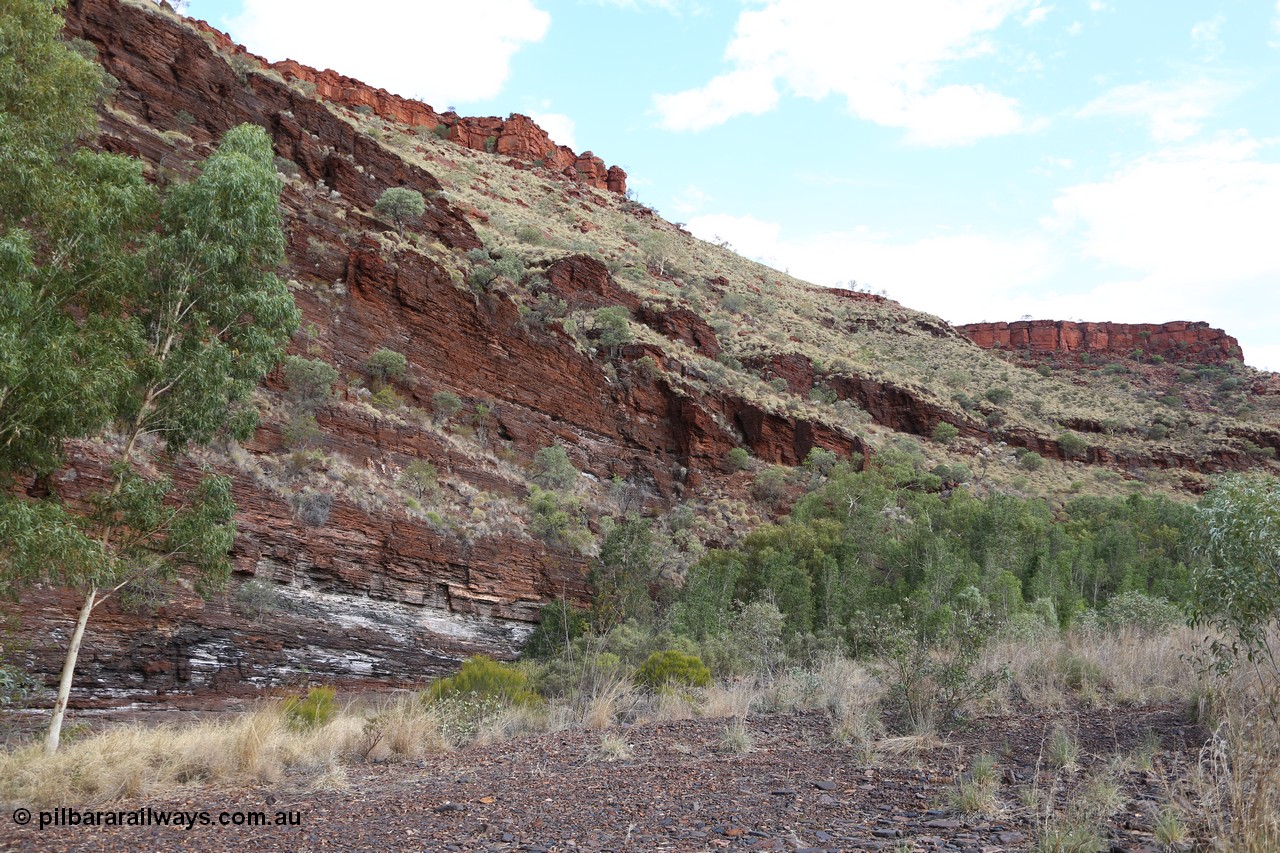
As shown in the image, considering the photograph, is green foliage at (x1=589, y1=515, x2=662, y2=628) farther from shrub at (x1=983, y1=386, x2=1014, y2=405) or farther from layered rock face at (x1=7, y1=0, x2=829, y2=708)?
shrub at (x1=983, y1=386, x2=1014, y2=405)

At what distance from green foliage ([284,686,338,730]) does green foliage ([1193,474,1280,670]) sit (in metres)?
9.55

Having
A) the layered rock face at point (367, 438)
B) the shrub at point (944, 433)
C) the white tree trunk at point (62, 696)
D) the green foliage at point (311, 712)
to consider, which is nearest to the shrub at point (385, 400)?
the layered rock face at point (367, 438)

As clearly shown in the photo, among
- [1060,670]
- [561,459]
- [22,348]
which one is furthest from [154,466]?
[1060,670]

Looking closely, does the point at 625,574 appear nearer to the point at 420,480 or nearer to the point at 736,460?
the point at 420,480

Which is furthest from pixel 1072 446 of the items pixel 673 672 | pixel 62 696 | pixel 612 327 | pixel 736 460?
pixel 62 696

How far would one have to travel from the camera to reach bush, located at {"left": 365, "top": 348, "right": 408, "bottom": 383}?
24.7 meters

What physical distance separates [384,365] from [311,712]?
52.7 feet

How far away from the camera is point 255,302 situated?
927cm

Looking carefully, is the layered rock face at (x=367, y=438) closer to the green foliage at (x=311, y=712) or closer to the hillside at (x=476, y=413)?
the hillside at (x=476, y=413)

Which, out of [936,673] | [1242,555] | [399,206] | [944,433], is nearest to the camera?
[1242,555]

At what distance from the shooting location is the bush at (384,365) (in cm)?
2466

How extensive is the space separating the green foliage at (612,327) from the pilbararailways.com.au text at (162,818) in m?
31.2

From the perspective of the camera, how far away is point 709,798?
17.5ft

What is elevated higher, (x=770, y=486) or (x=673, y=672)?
(x=770, y=486)
